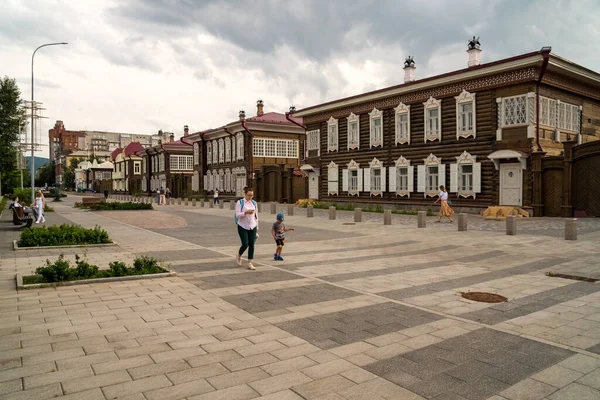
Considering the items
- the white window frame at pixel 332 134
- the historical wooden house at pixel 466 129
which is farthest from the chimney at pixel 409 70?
the white window frame at pixel 332 134

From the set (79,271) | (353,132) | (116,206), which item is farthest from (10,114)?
(79,271)

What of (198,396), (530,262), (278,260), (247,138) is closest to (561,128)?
(530,262)

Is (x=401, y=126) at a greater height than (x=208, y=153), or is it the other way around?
(x=208, y=153)

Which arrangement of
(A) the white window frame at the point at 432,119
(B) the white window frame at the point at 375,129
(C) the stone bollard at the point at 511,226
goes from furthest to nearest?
(B) the white window frame at the point at 375,129 → (A) the white window frame at the point at 432,119 → (C) the stone bollard at the point at 511,226

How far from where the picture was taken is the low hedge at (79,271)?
8070 millimetres

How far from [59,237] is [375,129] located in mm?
23919

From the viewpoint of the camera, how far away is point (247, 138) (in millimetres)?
46219

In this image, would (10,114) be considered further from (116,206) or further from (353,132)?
(353,132)

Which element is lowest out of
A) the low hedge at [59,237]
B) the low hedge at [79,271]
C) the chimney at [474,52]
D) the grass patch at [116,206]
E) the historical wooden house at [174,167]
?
the low hedge at [79,271]

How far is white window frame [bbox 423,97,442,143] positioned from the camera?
27.6 metres

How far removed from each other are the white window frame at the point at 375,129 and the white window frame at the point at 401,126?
4.76 ft

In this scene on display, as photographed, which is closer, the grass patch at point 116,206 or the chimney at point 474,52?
the chimney at point 474,52

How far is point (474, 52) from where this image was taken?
27016 mm

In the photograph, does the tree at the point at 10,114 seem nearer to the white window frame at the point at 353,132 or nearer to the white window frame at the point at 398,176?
the white window frame at the point at 353,132
